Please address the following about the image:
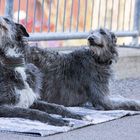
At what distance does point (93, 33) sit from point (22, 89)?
144cm

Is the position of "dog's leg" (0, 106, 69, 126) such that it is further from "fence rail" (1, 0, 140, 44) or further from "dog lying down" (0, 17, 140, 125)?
"fence rail" (1, 0, 140, 44)

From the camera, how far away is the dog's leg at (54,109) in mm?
7672

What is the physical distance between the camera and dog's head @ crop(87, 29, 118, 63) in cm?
857

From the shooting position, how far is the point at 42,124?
717 centimetres

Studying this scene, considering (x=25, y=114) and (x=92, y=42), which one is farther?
(x=92, y=42)

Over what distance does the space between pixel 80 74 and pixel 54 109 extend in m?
0.99

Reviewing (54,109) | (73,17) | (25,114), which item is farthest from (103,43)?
(73,17)

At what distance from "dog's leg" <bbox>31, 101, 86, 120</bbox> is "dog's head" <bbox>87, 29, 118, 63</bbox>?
1.12 m

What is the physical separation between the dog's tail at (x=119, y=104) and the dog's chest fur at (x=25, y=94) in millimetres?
1084

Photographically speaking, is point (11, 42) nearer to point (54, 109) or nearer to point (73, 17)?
point (54, 109)

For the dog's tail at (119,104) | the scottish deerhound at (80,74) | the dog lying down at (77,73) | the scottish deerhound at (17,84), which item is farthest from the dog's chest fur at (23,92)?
the dog's tail at (119,104)

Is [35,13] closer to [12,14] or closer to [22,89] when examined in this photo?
[12,14]

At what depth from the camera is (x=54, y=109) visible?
25.5 ft

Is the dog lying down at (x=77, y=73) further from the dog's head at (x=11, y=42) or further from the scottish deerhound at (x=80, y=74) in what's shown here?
the dog's head at (x=11, y=42)
